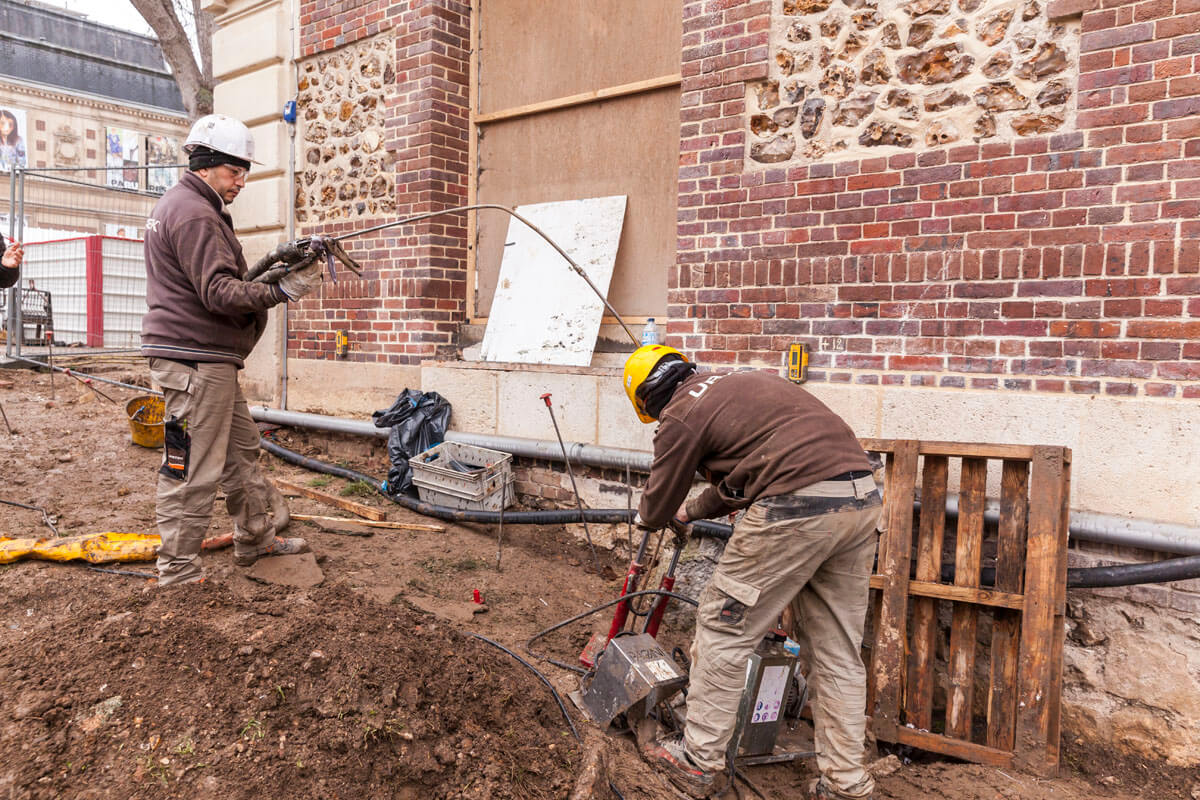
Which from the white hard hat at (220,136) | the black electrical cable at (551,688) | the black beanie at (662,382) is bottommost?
the black electrical cable at (551,688)

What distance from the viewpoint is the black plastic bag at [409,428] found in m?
6.01

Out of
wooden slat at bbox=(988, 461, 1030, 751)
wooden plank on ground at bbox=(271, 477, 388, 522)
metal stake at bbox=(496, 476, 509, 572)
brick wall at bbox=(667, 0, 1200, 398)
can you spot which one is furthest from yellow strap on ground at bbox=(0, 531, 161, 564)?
wooden slat at bbox=(988, 461, 1030, 751)

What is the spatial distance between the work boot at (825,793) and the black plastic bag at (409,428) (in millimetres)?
3716

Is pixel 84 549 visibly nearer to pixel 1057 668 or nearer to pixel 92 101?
pixel 1057 668

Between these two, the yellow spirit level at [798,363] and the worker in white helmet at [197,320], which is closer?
the worker in white helmet at [197,320]

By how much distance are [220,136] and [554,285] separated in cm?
259

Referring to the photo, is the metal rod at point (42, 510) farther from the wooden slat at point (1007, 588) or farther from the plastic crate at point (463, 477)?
the wooden slat at point (1007, 588)

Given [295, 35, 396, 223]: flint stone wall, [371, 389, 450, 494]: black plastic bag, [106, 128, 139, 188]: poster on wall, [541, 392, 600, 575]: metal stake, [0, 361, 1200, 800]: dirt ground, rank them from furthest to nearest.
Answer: [106, 128, 139, 188]: poster on wall → [295, 35, 396, 223]: flint stone wall → [371, 389, 450, 494]: black plastic bag → [541, 392, 600, 575]: metal stake → [0, 361, 1200, 800]: dirt ground

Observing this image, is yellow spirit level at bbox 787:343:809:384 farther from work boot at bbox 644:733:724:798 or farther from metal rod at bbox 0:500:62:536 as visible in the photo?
metal rod at bbox 0:500:62:536

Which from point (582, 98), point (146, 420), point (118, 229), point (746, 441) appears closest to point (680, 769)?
point (746, 441)

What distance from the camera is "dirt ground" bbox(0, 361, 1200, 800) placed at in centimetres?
248

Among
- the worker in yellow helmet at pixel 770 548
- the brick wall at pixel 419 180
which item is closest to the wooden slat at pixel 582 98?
the brick wall at pixel 419 180

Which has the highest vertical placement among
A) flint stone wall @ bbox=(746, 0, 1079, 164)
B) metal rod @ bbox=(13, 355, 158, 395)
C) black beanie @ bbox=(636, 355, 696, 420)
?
flint stone wall @ bbox=(746, 0, 1079, 164)

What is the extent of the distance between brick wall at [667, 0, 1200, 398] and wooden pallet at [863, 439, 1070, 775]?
21.9 inches
